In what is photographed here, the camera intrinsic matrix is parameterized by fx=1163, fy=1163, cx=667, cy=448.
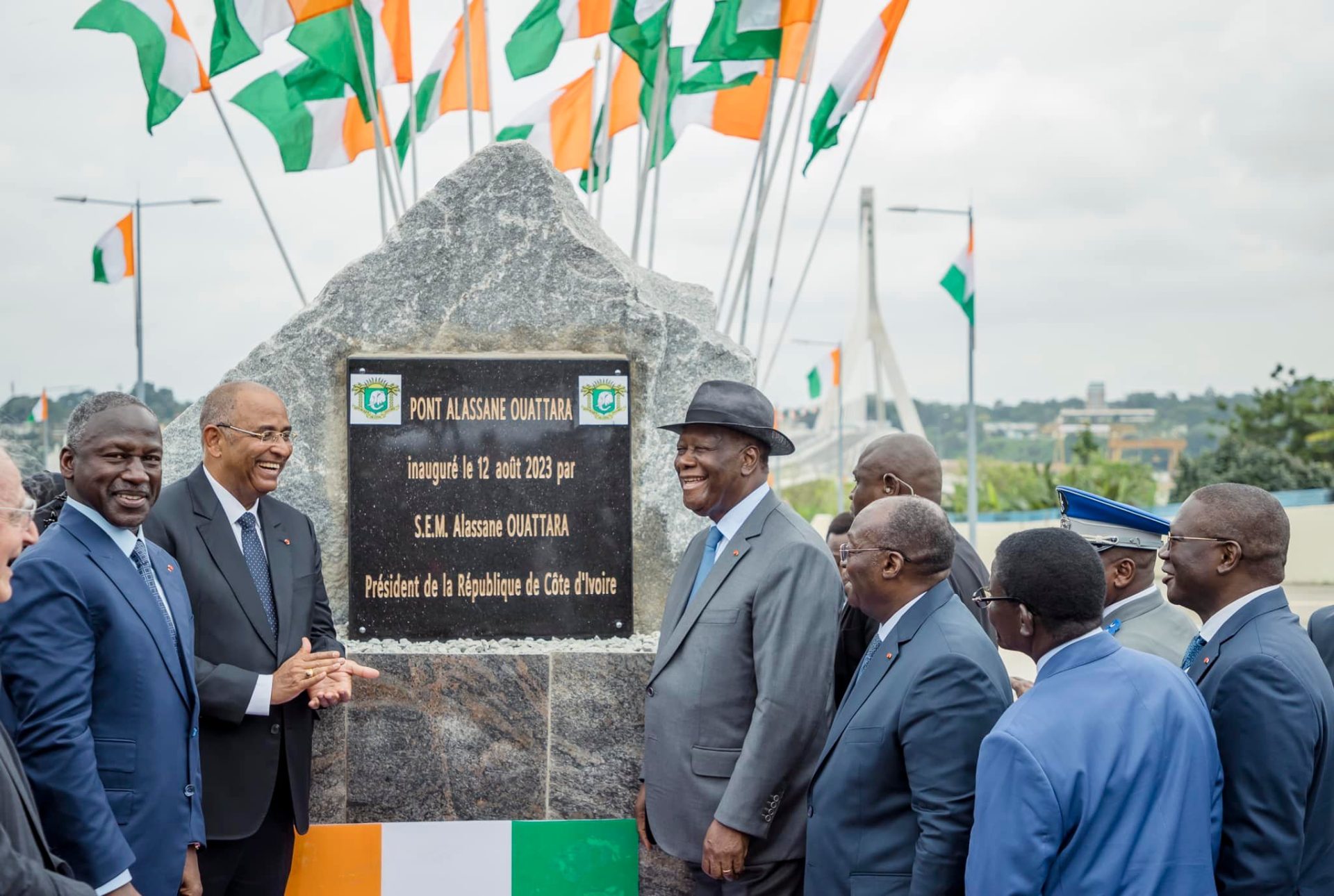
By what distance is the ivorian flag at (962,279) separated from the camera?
50.0 feet

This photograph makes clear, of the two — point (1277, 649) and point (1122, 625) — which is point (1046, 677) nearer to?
point (1277, 649)

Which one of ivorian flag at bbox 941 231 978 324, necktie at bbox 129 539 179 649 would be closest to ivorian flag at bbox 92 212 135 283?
ivorian flag at bbox 941 231 978 324

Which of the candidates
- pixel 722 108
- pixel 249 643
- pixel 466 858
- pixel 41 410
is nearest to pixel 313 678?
pixel 249 643

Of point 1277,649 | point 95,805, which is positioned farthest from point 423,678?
point 1277,649

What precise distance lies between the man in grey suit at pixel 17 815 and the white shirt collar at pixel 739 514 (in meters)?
1.89

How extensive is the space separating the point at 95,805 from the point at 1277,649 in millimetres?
2536

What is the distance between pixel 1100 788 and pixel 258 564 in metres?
2.47

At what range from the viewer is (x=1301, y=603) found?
16516 mm

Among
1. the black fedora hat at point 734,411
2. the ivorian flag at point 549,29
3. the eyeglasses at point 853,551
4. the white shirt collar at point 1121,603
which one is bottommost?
the white shirt collar at point 1121,603

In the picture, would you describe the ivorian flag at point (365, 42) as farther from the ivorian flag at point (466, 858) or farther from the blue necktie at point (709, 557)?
the ivorian flag at point (466, 858)

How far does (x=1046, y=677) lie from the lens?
89.6 inches

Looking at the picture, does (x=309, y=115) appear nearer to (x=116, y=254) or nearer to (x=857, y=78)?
(x=857, y=78)

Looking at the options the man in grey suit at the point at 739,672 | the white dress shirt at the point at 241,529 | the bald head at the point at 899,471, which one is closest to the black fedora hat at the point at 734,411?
the man in grey suit at the point at 739,672

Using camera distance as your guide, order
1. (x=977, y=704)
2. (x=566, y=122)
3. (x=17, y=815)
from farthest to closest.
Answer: (x=566, y=122), (x=977, y=704), (x=17, y=815)
